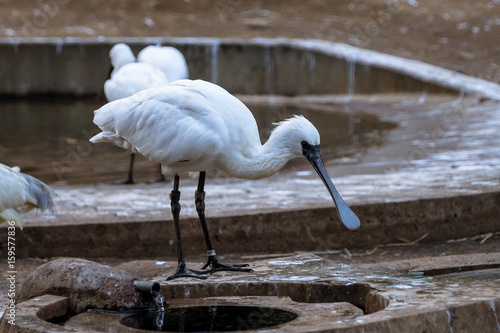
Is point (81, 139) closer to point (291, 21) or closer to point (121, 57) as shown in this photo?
point (121, 57)

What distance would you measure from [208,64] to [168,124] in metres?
12.9

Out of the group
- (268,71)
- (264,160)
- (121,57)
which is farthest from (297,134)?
(268,71)

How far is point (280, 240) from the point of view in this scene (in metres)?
6.56

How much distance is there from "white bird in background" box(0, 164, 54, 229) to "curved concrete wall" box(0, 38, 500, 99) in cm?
1231

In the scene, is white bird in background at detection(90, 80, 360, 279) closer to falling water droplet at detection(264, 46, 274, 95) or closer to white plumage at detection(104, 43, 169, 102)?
white plumage at detection(104, 43, 169, 102)

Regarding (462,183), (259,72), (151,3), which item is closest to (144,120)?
(462,183)

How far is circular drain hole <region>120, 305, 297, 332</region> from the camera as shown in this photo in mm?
4211

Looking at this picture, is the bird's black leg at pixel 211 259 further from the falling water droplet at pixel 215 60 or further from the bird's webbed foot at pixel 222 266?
the falling water droplet at pixel 215 60

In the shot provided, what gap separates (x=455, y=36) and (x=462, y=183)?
1234cm

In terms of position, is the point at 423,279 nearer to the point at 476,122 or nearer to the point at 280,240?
the point at 280,240

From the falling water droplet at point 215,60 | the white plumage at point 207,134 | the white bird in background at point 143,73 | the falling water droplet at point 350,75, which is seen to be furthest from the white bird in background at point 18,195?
the falling water droplet at point 215,60

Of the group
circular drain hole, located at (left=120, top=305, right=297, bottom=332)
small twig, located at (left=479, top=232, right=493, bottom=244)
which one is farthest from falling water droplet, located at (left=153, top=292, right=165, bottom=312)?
small twig, located at (left=479, top=232, right=493, bottom=244)

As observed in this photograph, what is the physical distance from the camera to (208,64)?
18047 mm

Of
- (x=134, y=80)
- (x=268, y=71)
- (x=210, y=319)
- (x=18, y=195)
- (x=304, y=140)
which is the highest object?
(x=268, y=71)
